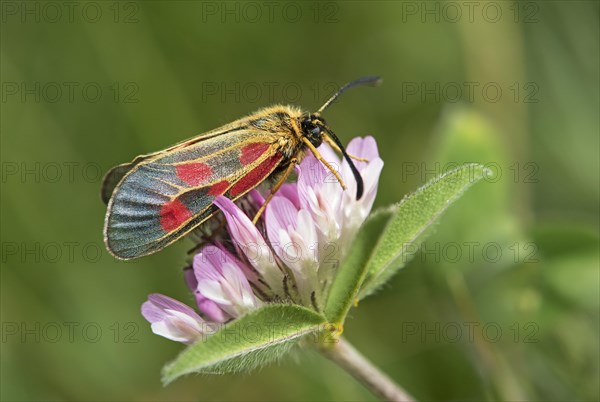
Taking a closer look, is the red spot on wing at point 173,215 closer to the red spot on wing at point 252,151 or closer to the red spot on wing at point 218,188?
the red spot on wing at point 218,188

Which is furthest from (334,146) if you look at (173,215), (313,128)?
(173,215)

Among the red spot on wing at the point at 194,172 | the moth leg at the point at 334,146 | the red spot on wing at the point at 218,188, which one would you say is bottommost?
the moth leg at the point at 334,146

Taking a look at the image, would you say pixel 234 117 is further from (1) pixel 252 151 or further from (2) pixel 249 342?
(2) pixel 249 342

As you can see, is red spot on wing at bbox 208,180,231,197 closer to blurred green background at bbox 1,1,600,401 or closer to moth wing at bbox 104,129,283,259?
moth wing at bbox 104,129,283,259

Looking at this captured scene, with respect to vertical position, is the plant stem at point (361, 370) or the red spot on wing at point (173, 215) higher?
the red spot on wing at point (173, 215)

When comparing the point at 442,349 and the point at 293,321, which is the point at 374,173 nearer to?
the point at 293,321

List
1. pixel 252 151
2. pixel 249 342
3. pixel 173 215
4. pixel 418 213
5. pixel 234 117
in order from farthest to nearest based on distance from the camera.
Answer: pixel 234 117 < pixel 252 151 < pixel 173 215 < pixel 418 213 < pixel 249 342

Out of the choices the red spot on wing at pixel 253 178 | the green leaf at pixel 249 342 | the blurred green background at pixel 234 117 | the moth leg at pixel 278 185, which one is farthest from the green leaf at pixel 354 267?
the blurred green background at pixel 234 117

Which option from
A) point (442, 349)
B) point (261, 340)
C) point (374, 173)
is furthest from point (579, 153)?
point (261, 340)
